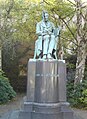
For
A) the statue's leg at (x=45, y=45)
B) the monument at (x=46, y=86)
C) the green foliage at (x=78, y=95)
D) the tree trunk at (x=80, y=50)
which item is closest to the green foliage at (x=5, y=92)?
the green foliage at (x=78, y=95)

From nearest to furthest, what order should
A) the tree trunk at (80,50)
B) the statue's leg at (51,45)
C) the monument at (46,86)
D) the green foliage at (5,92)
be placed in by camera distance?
the monument at (46,86) → the statue's leg at (51,45) → the tree trunk at (80,50) → the green foliage at (5,92)

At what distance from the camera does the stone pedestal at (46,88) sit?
395 inches

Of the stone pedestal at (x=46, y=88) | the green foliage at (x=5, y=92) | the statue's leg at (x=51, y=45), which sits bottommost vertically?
the green foliage at (x=5, y=92)

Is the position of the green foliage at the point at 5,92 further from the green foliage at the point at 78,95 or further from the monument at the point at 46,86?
the monument at the point at 46,86

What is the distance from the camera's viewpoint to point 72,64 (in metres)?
18.2

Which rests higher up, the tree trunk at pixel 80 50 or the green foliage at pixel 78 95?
the tree trunk at pixel 80 50

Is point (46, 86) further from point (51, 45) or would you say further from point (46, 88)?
point (51, 45)

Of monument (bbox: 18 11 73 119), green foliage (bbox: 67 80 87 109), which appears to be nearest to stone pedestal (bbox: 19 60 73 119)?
monument (bbox: 18 11 73 119)

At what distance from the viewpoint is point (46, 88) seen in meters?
10.1

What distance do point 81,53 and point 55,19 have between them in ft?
7.51

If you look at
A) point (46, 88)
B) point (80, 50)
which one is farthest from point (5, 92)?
point (46, 88)

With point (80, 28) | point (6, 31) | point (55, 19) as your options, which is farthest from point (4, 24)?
point (80, 28)

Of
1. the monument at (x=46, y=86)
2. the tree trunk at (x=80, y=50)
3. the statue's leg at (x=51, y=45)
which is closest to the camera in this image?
the monument at (x=46, y=86)

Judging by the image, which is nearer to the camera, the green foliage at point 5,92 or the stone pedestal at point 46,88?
the stone pedestal at point 46,88
